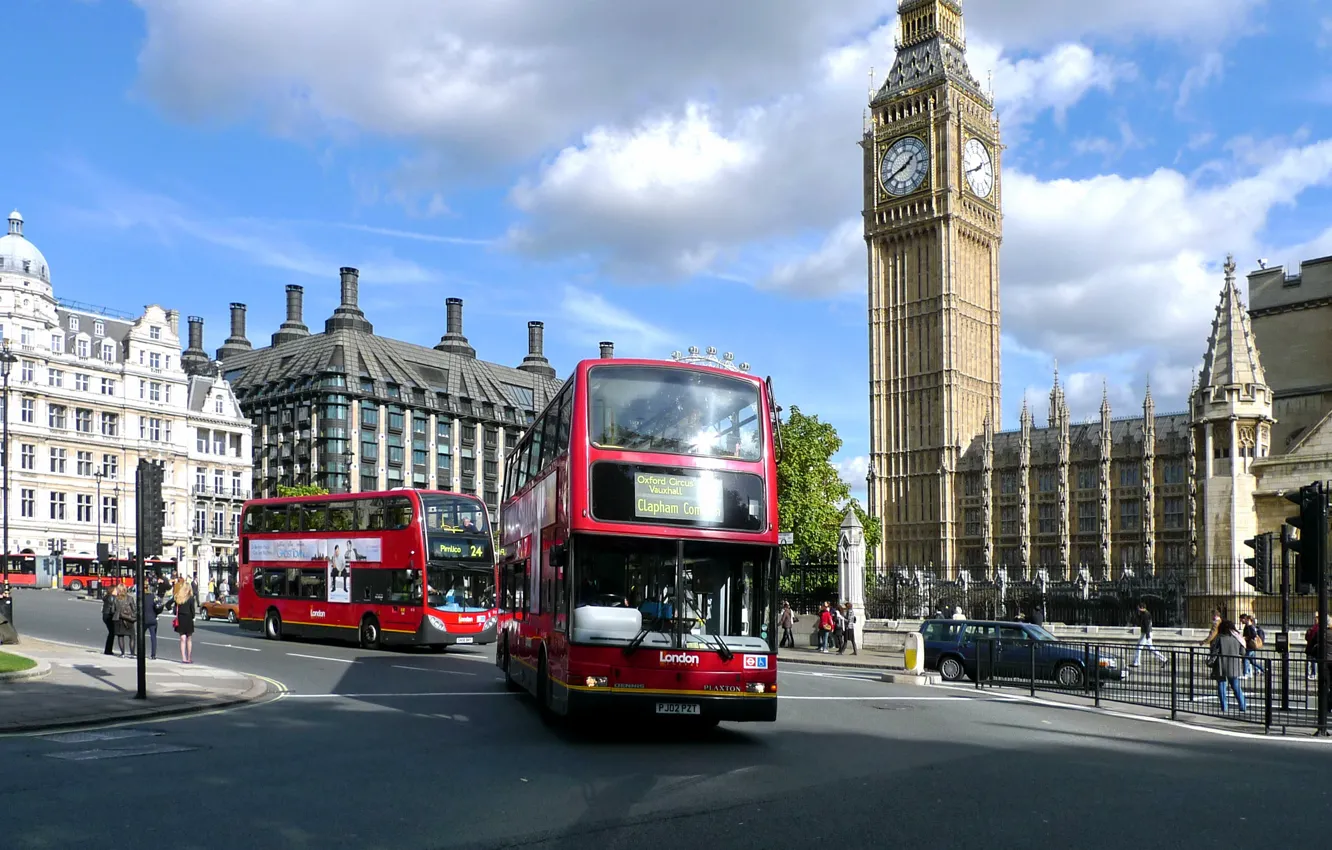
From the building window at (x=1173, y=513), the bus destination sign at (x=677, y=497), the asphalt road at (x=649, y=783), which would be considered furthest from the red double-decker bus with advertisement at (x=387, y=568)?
the building window at (x=1173, y=513)

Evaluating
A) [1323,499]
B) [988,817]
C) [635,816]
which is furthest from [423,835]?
[1323,499]

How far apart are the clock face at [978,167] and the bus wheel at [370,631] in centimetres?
7272

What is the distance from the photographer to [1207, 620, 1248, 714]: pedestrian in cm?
1850

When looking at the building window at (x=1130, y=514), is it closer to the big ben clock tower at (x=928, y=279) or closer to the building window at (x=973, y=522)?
the building window at (x=973, y=522)

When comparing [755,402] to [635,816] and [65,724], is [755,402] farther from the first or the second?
[65,724]

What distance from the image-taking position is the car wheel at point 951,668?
85.7 ft

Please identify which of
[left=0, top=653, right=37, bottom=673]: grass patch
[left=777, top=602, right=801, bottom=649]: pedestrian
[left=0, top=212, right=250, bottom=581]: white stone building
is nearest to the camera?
[left=0, top=653, right=37, bottom=673]: grass patch

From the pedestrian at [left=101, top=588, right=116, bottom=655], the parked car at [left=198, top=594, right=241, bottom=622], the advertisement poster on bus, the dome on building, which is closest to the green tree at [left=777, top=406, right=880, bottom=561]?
the parked car at [left=198, top=594, right=241, bottom=622]

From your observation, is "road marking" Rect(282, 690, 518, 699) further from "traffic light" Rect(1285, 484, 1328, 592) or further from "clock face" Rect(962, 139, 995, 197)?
"clock face" Rect(962, 139, 995, 197)

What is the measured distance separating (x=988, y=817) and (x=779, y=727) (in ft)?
20.1

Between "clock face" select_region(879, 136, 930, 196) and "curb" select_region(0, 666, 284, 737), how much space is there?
261ft

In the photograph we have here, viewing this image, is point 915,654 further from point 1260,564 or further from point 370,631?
point 370,631

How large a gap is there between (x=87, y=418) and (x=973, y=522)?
204 feet

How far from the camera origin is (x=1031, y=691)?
2208 cm
